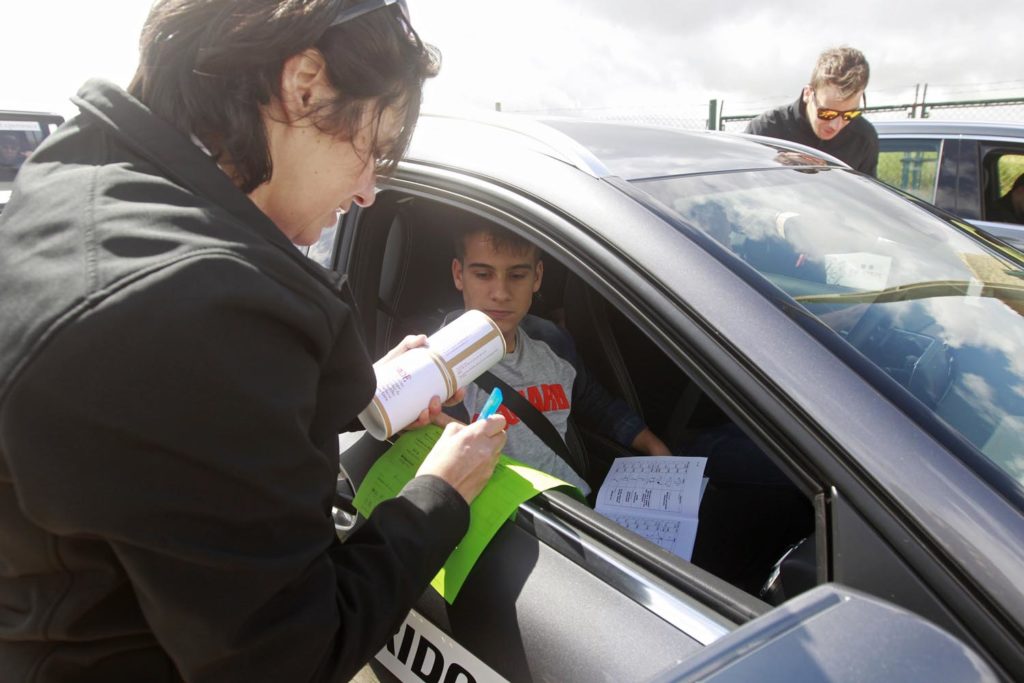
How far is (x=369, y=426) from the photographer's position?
4.44ft

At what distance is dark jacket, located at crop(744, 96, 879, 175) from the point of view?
390cm

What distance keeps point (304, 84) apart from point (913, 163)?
467 centimetres

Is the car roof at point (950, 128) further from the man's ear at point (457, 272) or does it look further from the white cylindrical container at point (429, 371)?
the white cylindrical container at point (429, 371)

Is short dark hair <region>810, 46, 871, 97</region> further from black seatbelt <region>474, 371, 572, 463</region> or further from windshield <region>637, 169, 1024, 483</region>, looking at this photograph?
black seatbelt <region>474, 371, 572, 463</region>

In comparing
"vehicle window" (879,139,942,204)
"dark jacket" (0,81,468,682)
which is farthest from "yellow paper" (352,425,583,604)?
"vehicle window" (879,139,942,204)

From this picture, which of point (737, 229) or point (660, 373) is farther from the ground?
point (737, 229)

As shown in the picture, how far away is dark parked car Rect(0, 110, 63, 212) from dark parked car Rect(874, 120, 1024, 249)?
5.38 m

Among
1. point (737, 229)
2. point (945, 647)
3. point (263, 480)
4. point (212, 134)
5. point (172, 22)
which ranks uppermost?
point (172, 22)

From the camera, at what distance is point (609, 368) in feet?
7.66

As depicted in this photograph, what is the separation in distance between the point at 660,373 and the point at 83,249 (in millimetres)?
1802

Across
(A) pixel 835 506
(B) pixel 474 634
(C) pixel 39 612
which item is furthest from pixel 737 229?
(C) pixel 39 612

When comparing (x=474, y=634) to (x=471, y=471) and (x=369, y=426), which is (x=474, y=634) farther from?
(x=369, y=426)

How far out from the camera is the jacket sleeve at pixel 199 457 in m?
0.71

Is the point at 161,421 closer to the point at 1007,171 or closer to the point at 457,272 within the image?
the point at 457,272
